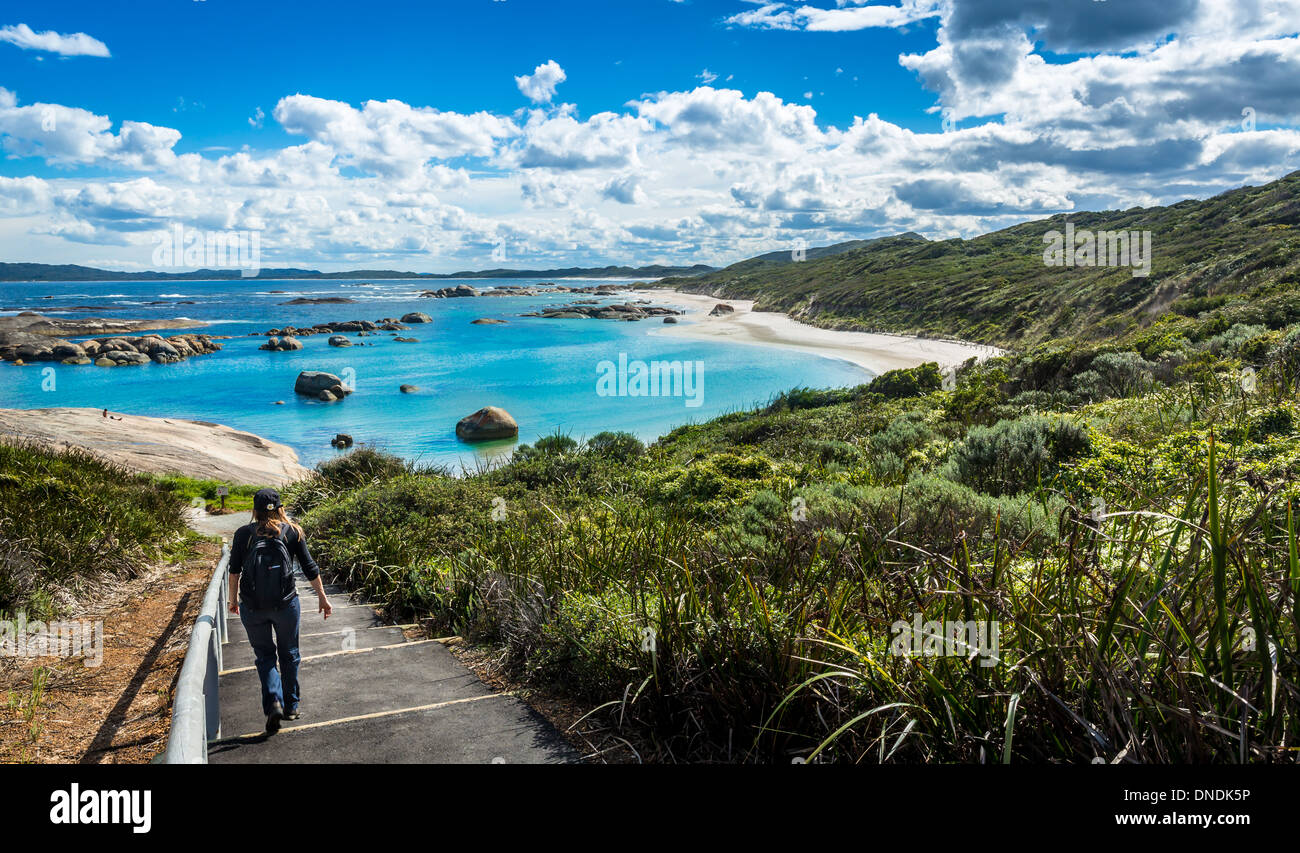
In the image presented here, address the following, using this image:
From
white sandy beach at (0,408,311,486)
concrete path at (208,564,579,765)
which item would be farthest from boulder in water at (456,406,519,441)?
concrete path at (208,564,579,765)

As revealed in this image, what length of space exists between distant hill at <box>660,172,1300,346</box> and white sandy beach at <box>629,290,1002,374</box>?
195 centimetres

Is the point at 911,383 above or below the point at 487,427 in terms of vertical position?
above

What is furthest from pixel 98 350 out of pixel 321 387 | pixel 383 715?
pixel 383 715

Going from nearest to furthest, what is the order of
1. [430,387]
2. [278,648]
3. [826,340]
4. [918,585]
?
1. [918,585]
2. [278,648]
3. [430,387]
4. [826,340]

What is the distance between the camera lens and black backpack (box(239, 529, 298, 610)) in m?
4.55

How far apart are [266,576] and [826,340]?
179 feet

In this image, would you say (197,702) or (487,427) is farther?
(487,427)

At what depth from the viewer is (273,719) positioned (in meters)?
4.18

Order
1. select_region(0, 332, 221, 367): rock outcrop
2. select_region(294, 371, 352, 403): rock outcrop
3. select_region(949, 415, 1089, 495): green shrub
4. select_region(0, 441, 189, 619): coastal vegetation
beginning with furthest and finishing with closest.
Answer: select_region(0, 332, 221, 367): rock outcrop
select_region(294, 371, 352, 403): rock outcrop
select_region(949, 415, 1089, 495): green shrub
select_region(0, 441, 189, 619): coastal vegetation

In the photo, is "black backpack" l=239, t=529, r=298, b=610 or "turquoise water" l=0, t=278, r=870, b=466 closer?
"black backpack" l=239, t=529, r=298, b=610

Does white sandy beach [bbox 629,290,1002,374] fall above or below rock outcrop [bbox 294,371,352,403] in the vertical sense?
above

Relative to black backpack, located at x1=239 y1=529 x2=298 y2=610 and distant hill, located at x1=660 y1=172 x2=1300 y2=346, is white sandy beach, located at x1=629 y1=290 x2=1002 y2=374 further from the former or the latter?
black backpack, located at x1=239 y1=529 x2=298 y2=610

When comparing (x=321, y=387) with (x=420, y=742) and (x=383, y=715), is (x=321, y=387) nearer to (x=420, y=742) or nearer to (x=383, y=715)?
(x=383, y=715)

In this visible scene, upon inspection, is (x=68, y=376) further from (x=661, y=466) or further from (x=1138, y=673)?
(x=1138, y=673)
